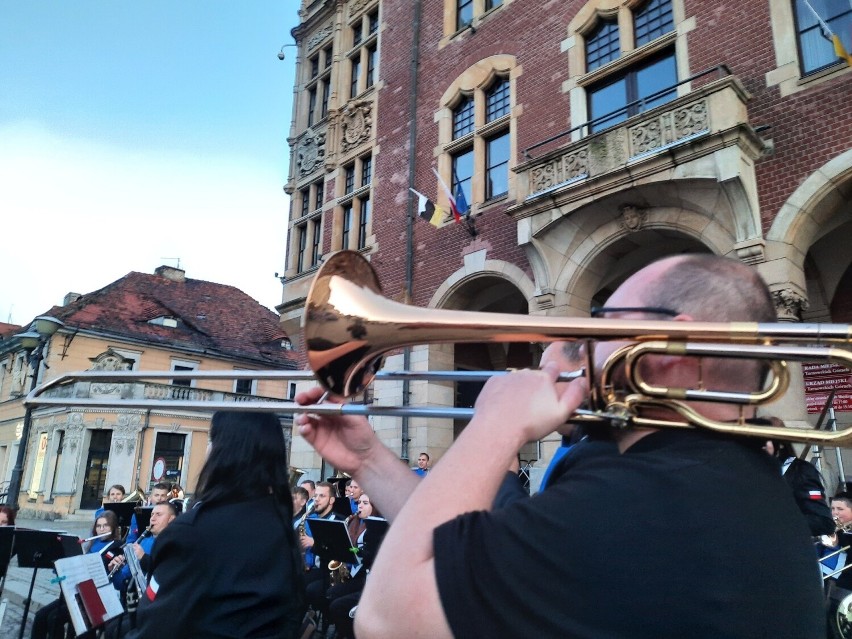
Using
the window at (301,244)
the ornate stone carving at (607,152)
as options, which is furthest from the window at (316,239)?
the ornate stone carving at (607,152)

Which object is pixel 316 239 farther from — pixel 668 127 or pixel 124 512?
pixel 668 127

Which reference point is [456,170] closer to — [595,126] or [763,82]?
[595,126]

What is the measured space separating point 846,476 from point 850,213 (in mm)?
4649

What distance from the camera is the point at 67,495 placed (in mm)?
24000

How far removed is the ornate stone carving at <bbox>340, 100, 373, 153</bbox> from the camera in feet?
55.1

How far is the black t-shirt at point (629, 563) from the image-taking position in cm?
96

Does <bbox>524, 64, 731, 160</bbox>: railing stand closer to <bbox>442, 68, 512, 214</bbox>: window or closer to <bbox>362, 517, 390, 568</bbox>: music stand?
<bbox>442, 68, 512, 214</bbox>: window

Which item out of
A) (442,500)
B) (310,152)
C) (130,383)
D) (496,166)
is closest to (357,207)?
(310,152)

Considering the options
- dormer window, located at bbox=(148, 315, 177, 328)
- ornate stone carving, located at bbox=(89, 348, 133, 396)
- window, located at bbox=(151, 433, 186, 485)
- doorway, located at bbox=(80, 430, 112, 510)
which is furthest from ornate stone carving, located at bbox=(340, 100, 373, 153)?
dormer window, located at bbox=(148, 315, 177, 328)

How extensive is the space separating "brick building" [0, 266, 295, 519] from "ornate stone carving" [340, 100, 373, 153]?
30.3 ft

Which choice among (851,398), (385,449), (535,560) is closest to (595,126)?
(851,398)

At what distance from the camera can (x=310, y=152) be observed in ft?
60.6

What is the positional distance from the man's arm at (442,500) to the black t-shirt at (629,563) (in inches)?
1.5

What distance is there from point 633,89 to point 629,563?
11745mm
